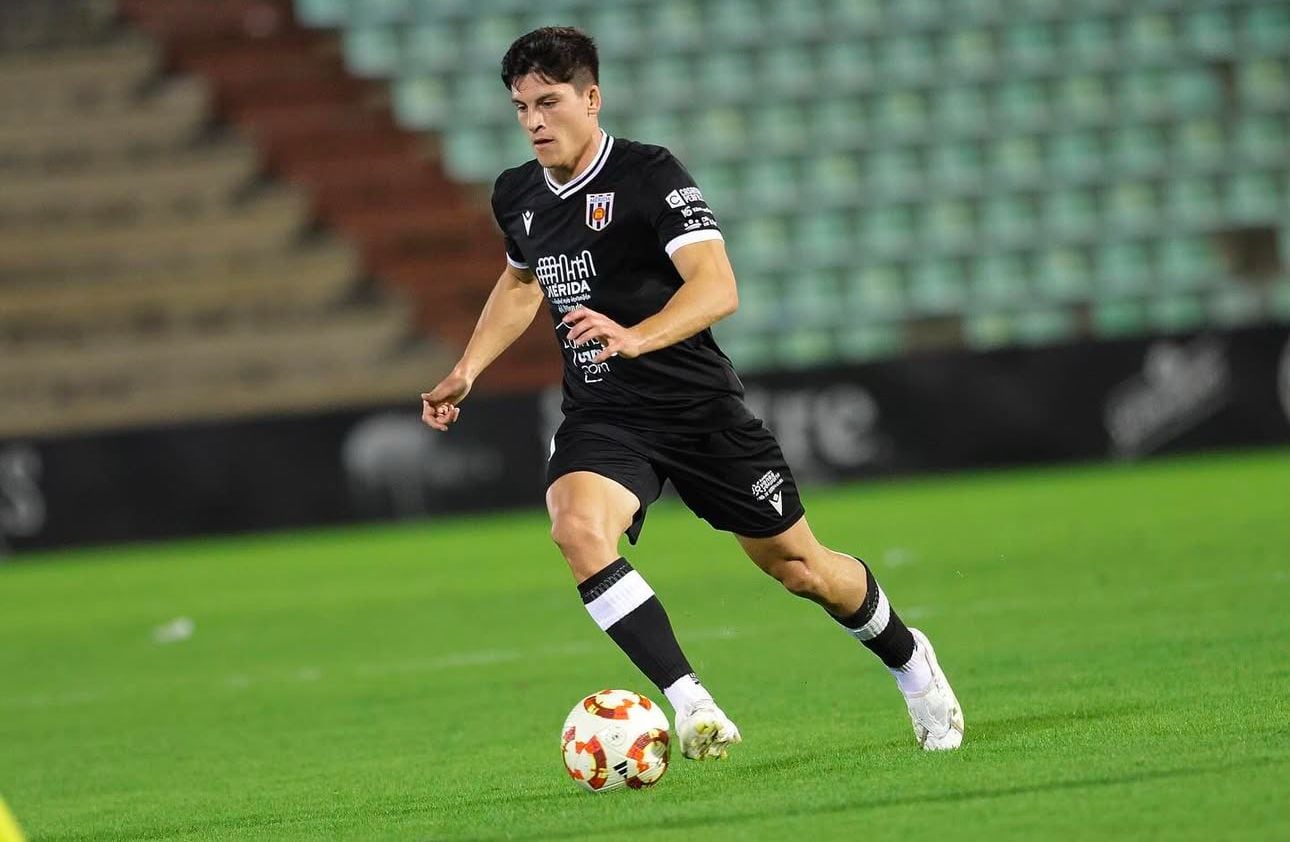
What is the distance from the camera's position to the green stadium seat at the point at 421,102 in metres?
24.2

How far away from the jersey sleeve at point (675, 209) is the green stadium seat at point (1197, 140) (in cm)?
1934

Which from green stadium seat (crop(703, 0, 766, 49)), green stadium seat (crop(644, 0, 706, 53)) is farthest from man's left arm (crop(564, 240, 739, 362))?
green stadium seat (crop(703, 0, 766, 49))

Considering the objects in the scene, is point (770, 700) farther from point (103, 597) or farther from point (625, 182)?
point (103, 597)

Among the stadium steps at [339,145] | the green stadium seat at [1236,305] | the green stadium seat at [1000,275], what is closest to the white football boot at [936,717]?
the stadium steps at [339,145]

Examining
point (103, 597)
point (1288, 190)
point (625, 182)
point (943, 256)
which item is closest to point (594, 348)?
point (625, 182)

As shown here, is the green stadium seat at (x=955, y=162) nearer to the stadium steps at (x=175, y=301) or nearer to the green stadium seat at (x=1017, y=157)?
the green stadium seat at (x=1017, y=157)

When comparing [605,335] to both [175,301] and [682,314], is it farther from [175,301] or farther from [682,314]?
[175,301]

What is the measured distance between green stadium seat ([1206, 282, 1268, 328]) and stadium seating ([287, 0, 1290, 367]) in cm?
88

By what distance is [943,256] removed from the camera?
2348 centimetres

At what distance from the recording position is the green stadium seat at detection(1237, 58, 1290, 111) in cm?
2386

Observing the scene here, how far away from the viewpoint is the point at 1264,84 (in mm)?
24047

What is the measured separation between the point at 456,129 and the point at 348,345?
3481 mm

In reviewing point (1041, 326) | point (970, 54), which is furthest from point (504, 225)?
point (970, 54)

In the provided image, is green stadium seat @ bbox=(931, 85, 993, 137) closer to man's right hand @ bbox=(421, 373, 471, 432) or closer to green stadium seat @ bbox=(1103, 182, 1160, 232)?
green stadium seat @ bbox=(1103, 182, 1160, 232)
